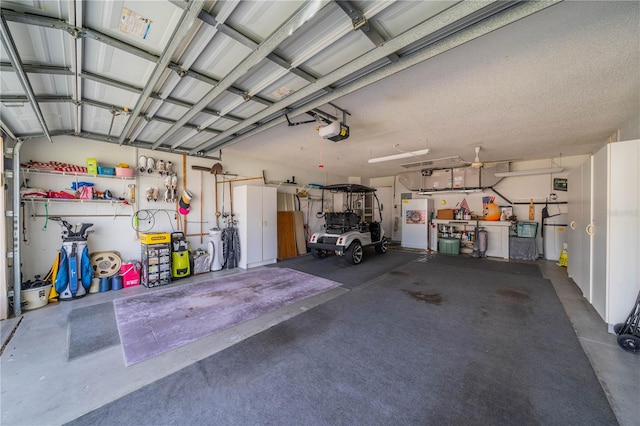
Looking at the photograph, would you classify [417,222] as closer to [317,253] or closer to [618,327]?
[317,253]

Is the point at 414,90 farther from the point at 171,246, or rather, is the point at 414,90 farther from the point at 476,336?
the point at 171,246

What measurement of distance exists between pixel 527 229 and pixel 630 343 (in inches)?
223

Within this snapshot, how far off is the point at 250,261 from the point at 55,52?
478cm

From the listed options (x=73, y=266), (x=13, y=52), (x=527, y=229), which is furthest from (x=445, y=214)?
(x=73, y=266)

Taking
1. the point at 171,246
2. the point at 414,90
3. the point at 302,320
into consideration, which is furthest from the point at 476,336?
the point at 171,246

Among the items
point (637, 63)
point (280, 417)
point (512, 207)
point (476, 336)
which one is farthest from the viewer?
point (512, 207)

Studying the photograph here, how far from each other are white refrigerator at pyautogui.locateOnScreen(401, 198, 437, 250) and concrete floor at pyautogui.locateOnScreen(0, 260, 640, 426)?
5.45 meters

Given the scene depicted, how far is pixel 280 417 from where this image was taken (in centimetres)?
162

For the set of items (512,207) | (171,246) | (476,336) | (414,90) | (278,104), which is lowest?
(476,336)

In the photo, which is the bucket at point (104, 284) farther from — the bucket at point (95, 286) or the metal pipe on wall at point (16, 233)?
the metal pipe on wall at point (16, 233)

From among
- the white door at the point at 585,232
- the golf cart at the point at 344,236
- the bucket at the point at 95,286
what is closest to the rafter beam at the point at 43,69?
the bucket at the point at 95,286

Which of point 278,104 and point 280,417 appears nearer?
point 280,417

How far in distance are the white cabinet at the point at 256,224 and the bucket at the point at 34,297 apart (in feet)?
10.9

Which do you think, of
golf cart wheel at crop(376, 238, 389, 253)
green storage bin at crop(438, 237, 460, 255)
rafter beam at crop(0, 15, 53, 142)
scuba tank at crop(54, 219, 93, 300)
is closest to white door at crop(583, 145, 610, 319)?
green storage bin at crop(438, 237, 460, 255)
